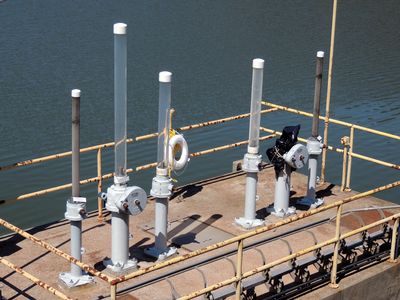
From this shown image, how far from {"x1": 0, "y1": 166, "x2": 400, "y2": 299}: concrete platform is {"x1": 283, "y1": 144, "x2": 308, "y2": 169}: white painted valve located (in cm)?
71

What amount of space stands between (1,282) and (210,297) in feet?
7.14

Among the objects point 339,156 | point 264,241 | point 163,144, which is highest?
point 163,144

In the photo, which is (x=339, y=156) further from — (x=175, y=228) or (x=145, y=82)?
(x=175, y=228)

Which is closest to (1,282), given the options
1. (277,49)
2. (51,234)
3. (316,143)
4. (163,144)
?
(51,234)

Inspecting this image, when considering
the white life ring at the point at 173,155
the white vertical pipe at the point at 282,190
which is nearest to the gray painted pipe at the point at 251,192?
the white vertical pipe at the point at 282,190

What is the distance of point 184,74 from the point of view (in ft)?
70.7

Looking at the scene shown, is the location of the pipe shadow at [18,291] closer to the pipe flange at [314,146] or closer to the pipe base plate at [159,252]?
the pipe base plate at [159,252]

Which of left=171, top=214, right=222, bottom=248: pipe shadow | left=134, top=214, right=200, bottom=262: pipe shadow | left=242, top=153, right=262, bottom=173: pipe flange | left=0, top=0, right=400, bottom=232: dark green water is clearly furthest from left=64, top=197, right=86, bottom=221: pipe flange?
left=0, top=0, right=400, bottom=232: dark green water

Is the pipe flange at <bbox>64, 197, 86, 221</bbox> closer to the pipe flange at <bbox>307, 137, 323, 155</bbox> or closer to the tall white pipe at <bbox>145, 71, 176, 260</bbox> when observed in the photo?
the tall white pipe at <bbox>145, 71, 176, 260</bbox>

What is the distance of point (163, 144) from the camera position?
27.5 ft

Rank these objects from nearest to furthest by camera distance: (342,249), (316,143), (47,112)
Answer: (342,249) → (316,143) → (47,112)

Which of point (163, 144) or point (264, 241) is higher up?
point (163, 144)

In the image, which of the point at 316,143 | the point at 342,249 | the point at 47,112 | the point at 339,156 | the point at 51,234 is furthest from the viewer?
the point at 47,112

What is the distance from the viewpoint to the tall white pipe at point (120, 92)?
7.66 m
